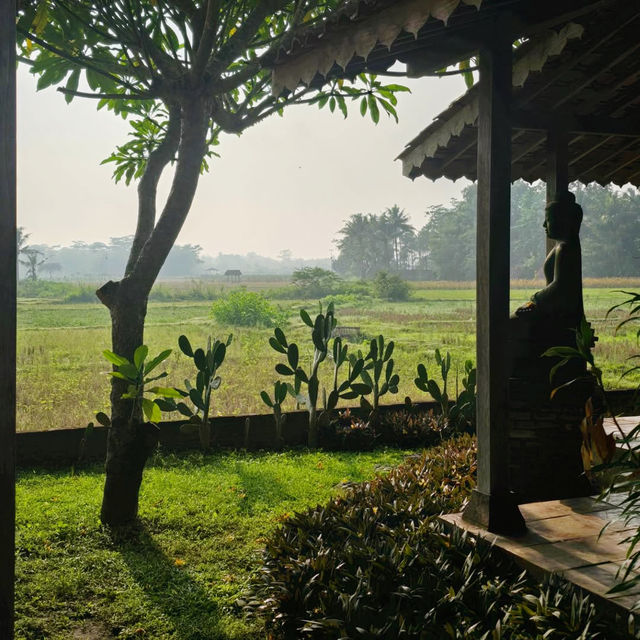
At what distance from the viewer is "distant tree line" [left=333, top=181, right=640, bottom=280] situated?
32.9 metres

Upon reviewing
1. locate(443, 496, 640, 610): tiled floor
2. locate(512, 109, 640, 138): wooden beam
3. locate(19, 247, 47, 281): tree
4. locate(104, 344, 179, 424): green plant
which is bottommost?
locate(443, 496, 640, 610): tiled floor

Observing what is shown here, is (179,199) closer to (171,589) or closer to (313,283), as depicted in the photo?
(171,589)

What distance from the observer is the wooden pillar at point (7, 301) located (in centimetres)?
156

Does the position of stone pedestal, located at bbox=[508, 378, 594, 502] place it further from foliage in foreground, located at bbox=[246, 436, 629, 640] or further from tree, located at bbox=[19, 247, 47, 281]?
tree, located at bbox=[19, 247, 47, 281]

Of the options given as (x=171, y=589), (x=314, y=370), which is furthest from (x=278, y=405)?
(x=171, y=589)

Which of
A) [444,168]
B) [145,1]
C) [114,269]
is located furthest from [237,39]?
[114,269]

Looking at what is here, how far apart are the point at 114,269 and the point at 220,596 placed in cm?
9113

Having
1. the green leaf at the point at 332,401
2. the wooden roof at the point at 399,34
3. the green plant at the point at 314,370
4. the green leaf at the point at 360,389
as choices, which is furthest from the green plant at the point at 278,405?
the wooden roof at the point at 399,34

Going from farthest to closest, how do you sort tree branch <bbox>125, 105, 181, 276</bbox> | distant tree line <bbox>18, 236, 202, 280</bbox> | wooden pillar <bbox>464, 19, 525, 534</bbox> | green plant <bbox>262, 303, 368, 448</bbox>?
distant tree line <bbox>18, 236, 202, 280</bbox> → green plant <bbox>262, 303, 368, 448</bbox> → tree branch <bbox>125, 105, 181, 276</bbox> → wooden pillar <bbox>464, 19, 525, 534</bbox>

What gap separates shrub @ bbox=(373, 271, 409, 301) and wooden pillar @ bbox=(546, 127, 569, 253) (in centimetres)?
2728

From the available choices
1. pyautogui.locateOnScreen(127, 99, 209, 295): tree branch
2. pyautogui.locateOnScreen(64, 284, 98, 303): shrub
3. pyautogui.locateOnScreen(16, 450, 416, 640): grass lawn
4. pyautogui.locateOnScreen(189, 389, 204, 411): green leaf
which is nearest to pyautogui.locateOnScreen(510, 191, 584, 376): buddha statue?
pyautogui.locateOnScreen(16, 450, 416, 640): grass lawn

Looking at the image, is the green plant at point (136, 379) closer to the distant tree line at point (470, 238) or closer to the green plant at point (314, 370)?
the green plant at point (314, 370)

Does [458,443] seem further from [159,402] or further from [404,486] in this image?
[159,402]

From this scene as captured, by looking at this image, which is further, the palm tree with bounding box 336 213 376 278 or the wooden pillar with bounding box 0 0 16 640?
the palm tree with bounding box 336 213 376 278
